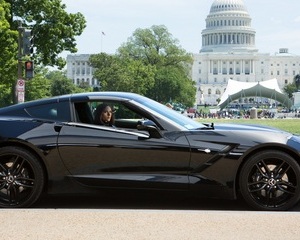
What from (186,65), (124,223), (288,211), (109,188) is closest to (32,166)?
(109,188)

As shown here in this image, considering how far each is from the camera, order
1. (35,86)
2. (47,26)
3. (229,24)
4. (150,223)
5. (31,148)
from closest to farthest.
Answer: (150,223), (31,148), (47,26), (35,86), (229,24)

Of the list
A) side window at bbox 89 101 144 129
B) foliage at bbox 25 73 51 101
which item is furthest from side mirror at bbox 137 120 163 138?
foliage at bbox 25 73 51 101

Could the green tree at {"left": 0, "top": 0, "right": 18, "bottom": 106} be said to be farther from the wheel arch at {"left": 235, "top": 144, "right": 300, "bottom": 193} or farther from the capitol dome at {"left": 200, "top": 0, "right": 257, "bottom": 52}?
the capitol dome at {"left": 200, "top": 0, "right": 257, "bottom": 52}

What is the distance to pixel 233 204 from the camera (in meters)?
6.88

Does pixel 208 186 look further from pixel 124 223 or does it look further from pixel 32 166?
pixel 32 166

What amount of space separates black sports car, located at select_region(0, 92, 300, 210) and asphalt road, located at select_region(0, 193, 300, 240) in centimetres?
18

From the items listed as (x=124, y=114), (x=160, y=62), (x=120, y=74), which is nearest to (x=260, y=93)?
(x=160, y=62)

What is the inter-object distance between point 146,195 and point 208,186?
1.95 ft

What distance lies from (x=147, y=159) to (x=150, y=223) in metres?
1.13

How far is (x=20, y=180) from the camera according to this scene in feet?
21.7

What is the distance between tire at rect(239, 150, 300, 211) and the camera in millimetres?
6453

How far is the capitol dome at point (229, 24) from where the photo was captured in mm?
193750

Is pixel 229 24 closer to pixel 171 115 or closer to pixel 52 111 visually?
pixel 171 115

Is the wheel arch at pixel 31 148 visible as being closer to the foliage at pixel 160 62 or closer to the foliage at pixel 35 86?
the foliage at pixel 35 86
